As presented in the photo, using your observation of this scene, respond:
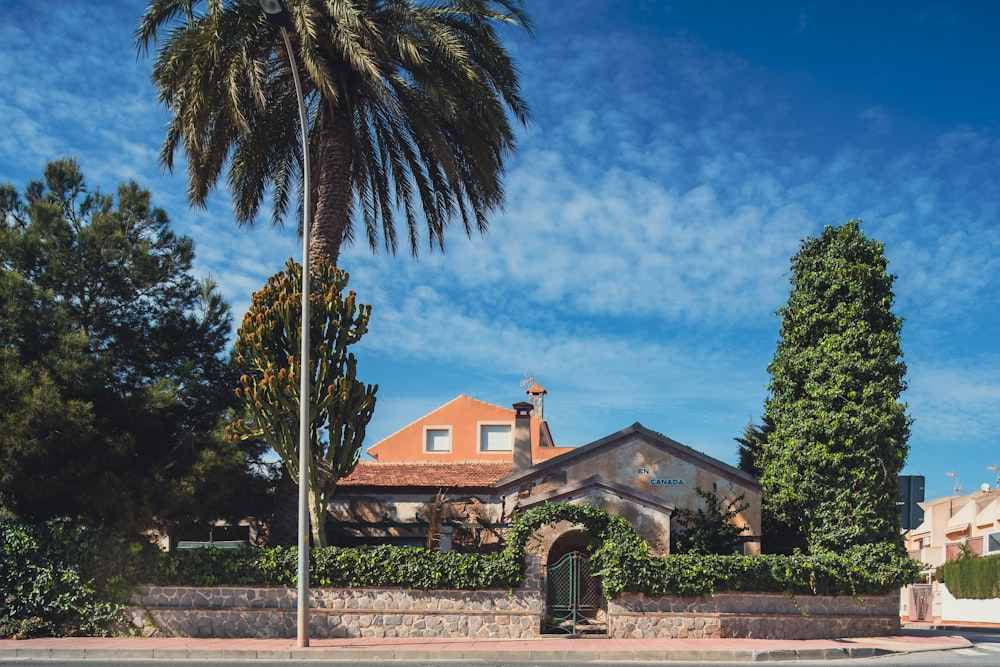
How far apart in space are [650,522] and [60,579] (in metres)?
13.5

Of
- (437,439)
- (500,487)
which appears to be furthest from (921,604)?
(437,439)

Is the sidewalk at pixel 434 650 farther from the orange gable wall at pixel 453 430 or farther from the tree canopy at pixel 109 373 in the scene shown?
the orange gable wall at pixel 453 430

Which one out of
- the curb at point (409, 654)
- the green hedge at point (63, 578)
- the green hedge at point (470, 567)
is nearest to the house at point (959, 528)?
the green hedge at point (470, 567)

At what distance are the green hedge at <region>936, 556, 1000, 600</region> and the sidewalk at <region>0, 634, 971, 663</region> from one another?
27875 millimetres

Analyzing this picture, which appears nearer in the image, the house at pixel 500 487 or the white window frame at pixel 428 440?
the house at pixel 500 487

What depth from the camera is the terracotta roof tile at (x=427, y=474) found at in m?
25.3

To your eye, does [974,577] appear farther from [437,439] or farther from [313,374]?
[313,374]

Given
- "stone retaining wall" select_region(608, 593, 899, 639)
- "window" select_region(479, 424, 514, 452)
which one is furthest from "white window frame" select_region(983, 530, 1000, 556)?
"stone retaining wall" select_region(608, 593, 899, 639)

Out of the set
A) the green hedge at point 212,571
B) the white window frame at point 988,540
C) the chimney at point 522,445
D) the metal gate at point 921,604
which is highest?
the chimney at point 522,445

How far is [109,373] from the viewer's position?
2036cm

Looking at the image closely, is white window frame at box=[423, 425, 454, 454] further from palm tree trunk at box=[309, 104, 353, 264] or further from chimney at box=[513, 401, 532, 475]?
palm tree trunk at box=[309, 104, 353, 264]

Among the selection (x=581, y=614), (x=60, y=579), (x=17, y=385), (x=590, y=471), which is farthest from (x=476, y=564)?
(x=17, y=385)

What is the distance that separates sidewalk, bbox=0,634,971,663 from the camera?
1566 centimetres

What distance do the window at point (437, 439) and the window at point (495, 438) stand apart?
1838mm
